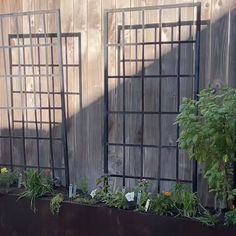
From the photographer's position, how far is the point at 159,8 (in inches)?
103

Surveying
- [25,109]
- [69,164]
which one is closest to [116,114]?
[69,164]

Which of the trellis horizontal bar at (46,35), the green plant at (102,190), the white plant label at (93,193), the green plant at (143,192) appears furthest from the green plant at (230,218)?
the trellis horizontal bar at (46,35)

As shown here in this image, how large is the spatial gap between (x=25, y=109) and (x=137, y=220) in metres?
1.31

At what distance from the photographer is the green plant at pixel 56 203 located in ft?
9.23

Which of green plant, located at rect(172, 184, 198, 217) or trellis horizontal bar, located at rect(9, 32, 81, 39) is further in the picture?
trellis horizontal bar, located at rect(9, 32, 81, 39)

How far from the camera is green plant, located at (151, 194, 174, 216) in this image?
257 centimetres

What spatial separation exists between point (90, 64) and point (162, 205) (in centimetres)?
119

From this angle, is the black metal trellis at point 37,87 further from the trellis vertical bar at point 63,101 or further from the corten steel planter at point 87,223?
the corten steel planter at point 87,223

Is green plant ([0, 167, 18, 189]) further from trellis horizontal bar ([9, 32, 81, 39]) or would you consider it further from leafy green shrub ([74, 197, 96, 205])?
trellis horizontal bar ([9, 32, 81, 39])

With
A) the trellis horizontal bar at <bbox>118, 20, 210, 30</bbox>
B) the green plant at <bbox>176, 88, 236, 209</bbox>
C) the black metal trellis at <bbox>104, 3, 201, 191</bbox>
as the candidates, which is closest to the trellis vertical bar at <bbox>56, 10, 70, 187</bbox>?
the black metal trellis at <bbox>104, 3, 201, 191</bbox>

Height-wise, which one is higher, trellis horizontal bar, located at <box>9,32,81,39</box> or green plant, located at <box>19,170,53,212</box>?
trellis horizontal bar, located at <box>9,32,81,39</box>

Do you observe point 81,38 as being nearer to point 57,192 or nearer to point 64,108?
point 64,108

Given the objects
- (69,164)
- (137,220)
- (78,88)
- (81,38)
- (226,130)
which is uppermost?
(81,38)

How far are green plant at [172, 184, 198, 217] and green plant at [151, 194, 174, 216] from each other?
0.14ft
